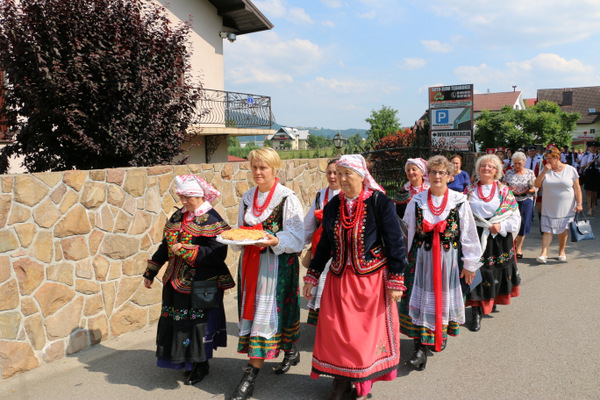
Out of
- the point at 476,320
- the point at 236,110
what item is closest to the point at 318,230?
the point at 476,320

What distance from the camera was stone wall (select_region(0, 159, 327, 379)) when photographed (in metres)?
4.55

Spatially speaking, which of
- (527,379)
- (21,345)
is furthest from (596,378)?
(21,345)

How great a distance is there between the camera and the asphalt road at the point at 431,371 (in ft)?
13.6

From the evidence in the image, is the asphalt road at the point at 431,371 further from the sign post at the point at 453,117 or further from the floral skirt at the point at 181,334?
the sign post at the point at 453,117

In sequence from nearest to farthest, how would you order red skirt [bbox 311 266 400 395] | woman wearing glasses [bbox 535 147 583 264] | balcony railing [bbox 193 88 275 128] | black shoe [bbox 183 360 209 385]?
red skirt [bbox 311 266 400 395] → black shoe [bbox 183 360 209 385] → woman wearing glasses [bbox 535 147 583 264] → balcony railing [bbox 193 88 275 128]

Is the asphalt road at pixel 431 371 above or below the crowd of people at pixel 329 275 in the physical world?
below

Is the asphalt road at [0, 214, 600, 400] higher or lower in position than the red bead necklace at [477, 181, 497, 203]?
lower

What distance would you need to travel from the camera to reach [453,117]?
16.0 m

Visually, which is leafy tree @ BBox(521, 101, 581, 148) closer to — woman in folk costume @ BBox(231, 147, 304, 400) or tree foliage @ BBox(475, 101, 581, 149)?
tree foliage @ BBox(475, 101, 581, 149)

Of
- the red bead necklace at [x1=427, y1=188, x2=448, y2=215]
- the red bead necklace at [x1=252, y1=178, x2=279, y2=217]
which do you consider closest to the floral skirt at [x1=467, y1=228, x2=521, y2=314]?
the red bead necklace at [x1=427, y1=188, x2=448, y2=215]

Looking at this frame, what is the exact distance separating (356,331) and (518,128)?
166 ft

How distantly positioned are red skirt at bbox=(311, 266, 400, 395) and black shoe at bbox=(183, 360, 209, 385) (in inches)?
45.2

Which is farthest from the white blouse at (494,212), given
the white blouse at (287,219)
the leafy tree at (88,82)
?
the leafy tree at (88,82)

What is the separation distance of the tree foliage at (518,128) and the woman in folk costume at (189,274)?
158ft
